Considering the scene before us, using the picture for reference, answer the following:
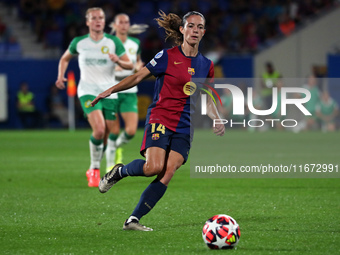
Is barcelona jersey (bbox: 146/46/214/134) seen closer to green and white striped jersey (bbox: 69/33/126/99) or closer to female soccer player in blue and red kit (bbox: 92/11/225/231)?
female soccer player in blue and red kit (bbox: 92/11/225/231)

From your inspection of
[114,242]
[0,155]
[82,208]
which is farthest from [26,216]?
[0,155]

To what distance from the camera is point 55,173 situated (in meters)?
12.5

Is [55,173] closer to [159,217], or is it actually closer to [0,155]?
[0,155]

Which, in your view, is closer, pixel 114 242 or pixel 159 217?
pixel 114 242

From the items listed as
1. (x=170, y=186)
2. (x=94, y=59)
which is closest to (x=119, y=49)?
(x=94, y=59)

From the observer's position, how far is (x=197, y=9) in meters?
30.0

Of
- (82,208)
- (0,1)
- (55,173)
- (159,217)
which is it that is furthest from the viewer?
(0,1)

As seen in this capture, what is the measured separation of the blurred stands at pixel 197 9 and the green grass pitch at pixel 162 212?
46.9 feet

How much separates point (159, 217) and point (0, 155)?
9.42 metres

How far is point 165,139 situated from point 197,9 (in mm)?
23870

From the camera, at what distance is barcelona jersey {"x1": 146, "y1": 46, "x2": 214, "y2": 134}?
267 inches

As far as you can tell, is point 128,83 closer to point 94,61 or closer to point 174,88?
point 174,88

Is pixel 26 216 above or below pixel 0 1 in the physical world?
below

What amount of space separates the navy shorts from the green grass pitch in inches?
30.9
